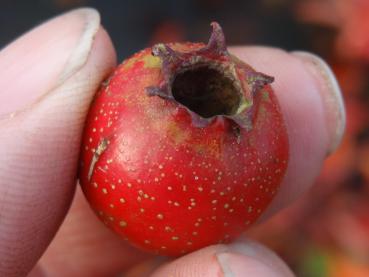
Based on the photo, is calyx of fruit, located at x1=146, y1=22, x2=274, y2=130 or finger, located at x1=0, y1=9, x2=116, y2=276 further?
finger, located at x1=0, y1=9, x2=116, y2=276

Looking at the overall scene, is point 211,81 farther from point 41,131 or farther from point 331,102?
point 331,102

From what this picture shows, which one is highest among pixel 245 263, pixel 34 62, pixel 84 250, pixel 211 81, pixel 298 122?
pixel 211 81

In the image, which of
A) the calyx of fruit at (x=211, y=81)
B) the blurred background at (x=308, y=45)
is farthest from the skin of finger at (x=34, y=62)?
the blurred background at (x=308, y=45)

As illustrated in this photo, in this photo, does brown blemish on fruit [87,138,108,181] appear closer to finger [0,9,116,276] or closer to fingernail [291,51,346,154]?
finger [0,9,116,276]

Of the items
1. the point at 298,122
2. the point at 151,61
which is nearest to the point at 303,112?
the point at 298,122

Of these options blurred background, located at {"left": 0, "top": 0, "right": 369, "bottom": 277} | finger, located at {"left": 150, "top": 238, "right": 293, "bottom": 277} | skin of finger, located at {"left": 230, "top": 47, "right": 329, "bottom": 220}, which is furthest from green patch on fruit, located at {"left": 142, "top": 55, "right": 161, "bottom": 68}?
blurred background, located at {"left": 0, "top": 0, "right": 369, "bottom": 277}
